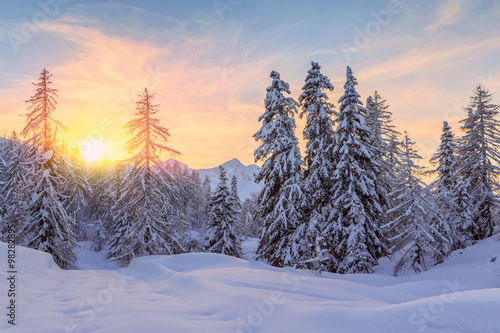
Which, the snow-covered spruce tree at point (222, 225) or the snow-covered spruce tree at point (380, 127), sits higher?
the snow-covered spruce tree at point (380, 127)

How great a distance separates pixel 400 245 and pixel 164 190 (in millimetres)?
18315

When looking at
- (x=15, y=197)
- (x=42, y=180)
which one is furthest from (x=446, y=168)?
(x=15, y=197)

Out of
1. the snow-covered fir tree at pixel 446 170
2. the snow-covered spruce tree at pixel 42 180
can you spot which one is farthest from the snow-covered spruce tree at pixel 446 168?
the snow-covered spruce tree at pixel 42 180

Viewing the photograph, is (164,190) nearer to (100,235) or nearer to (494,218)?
(100,235)

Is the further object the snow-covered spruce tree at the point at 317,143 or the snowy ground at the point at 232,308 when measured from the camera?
the snow-covered spruce tree at the point at 317,143

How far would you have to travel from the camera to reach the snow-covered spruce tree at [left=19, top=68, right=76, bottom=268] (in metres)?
18.4

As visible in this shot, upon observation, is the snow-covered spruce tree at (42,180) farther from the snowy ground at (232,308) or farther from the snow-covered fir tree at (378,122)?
the snow-covered fir tree at (378,122)

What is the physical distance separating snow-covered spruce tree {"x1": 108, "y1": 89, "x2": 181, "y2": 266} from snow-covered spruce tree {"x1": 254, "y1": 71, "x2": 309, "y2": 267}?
682 centimetres

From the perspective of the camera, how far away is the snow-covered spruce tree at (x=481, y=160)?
2384 cm

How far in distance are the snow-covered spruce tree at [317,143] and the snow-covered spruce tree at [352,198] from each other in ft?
2.22

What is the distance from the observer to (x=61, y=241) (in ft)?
63.8

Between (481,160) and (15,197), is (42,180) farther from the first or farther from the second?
(481,160)

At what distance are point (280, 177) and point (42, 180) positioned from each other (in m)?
15.8

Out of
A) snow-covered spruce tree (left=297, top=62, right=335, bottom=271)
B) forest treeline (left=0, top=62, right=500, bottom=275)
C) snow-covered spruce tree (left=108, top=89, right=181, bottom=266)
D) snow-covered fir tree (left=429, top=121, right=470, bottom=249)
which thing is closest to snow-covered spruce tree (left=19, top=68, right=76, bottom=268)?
forest treeline (left=0, top=62, right=500, bottom=275)
